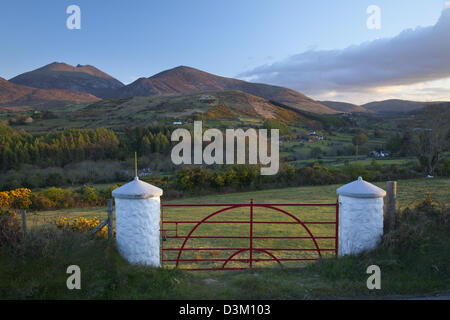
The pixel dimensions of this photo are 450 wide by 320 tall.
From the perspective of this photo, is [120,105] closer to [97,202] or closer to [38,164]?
[38,164]

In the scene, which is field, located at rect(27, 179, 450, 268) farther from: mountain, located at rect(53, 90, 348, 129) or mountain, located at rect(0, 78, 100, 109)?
mountain, located at rect(0, 78, 100, 109)

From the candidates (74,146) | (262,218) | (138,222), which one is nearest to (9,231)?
(138,222)

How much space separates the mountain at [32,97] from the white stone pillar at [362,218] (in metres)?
123

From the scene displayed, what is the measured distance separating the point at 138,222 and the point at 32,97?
13226 cm

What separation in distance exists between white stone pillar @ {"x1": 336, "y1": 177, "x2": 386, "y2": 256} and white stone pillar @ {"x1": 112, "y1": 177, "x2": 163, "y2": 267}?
11.7 ft

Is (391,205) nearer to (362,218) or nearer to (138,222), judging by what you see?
(362,218)

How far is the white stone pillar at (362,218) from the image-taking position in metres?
6.07

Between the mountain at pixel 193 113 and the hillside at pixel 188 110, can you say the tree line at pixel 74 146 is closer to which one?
the mountain at pixel 193 113

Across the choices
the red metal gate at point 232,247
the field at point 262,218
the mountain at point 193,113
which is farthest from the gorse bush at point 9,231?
the mountain at point 193,113

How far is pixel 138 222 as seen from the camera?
572cm

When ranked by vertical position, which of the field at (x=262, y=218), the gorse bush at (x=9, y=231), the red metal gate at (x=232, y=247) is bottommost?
the field at (x=262, y=218)

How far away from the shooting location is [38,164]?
A: 48656mm
